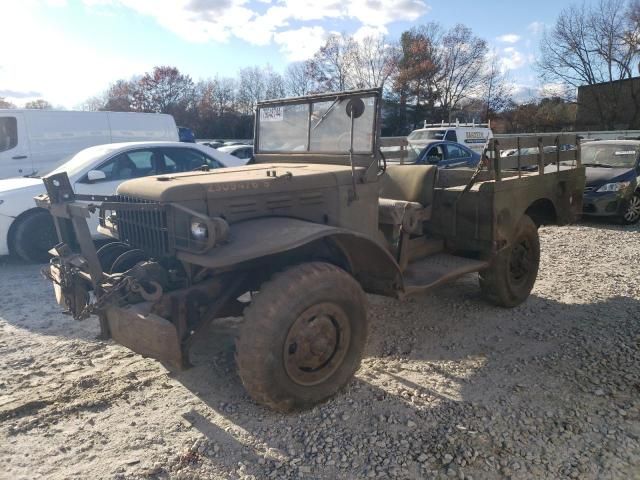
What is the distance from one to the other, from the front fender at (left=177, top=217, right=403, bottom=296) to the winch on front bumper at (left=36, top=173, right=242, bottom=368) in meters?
0.12

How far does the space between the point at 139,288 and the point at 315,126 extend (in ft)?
6.73

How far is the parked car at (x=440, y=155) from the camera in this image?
1152 centimetres

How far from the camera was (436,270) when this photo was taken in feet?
14.6

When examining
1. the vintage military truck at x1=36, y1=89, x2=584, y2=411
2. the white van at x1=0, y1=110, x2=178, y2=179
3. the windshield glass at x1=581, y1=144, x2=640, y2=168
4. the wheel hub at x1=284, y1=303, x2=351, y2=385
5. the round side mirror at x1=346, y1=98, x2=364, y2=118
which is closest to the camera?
the vintage military truck at x1=36, y1=89, x2=584, y2=411

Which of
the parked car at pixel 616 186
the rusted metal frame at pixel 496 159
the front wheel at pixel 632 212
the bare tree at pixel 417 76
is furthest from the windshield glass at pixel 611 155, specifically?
the bare tree at pixel 417 76


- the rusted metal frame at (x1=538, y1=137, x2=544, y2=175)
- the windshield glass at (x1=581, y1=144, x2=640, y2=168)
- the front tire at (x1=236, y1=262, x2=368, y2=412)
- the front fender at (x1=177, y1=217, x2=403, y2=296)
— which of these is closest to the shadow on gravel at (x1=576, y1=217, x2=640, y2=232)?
the windshield glass at (x1=581, y1=144, x2=640, y2=168)

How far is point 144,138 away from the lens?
34.6ft

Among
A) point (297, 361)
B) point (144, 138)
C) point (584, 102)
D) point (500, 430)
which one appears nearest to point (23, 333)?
point (297, 361)

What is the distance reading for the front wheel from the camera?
9.64 m

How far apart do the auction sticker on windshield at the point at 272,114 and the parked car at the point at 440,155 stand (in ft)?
22.3

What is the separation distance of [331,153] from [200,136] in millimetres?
36644

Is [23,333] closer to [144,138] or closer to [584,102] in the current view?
[144,138]

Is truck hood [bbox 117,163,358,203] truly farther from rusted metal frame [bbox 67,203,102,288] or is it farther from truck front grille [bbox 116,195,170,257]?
rusted metal frame [bbox 67,203,102,288]

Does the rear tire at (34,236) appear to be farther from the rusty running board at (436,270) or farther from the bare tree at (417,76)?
the bare tree at (417,76)
